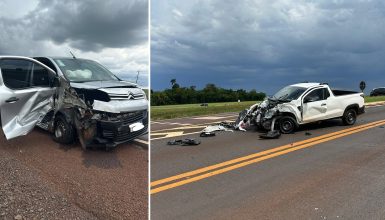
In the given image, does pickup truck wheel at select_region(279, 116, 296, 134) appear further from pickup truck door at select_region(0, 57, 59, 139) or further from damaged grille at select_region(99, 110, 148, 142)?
pickup truck door at select_region(0, 57, 59, 139)

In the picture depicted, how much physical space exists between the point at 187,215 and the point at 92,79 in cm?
369

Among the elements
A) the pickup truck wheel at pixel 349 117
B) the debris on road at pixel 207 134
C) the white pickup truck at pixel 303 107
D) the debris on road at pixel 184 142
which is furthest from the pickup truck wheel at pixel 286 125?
the debris on road at pixel 184 142

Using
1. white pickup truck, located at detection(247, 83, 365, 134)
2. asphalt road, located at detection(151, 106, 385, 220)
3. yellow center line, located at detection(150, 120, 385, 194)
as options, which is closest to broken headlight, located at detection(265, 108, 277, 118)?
white pickup truck, located at detection(247, 83, 365, 134)

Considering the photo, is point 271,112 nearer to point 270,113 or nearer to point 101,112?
point 270,113

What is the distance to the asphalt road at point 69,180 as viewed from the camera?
5.94 feet

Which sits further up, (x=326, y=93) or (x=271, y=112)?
(x=326, y=93)

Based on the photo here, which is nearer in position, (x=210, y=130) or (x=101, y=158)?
(x=101, y=158)

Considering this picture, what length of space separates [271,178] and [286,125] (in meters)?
5.81

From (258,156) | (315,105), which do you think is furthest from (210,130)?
(258,156)

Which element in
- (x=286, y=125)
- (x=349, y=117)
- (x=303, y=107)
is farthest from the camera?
(x=349, y=117)

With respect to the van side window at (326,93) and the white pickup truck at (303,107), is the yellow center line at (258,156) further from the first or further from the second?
the van side window at (326,93)

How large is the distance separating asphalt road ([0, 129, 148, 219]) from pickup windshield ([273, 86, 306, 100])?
11852 millimetres

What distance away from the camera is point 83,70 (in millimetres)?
1940

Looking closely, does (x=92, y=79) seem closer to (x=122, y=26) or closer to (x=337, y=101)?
(x=122, y=26)
